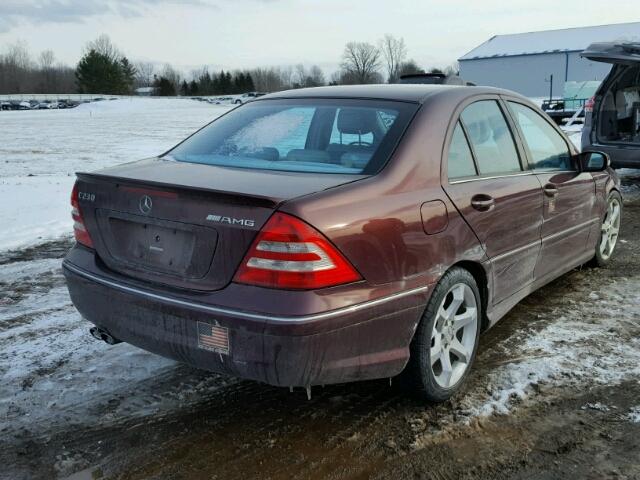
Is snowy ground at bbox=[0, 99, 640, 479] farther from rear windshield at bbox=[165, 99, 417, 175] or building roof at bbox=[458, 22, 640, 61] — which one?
building roof at bbox=[458, 22, 640, 61]

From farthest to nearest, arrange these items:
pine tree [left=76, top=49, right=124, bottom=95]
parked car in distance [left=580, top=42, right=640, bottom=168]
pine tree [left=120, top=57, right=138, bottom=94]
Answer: pine tree [left=120, top=57, right=138, bottom=94] → pine tree [left=76, top=49, right=124, bottom=95] → parked car in distance [left=580, top=42, right=640, bottom=168]

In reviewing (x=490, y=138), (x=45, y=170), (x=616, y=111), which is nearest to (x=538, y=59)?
(x=616, y=111)

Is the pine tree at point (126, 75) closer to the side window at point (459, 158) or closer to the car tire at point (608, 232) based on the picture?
the car tire at point (608, 232)

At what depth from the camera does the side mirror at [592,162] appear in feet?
14.3

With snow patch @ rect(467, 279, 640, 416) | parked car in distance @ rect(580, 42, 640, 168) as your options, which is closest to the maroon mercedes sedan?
snow patch @ rect(467, 279, 640, 416)

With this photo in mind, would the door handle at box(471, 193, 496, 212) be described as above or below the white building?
below

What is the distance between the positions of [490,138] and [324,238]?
1581 millimetres

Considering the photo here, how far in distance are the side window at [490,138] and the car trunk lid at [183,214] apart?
3.27 feet

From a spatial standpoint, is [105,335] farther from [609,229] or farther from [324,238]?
[609,229]

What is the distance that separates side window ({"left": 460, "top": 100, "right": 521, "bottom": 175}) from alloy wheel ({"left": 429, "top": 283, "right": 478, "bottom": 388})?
2.34 feet

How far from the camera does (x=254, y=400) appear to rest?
10.5ft

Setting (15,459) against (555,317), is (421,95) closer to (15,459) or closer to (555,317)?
(555,317)

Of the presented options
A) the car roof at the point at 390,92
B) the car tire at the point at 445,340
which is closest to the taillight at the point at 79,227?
the car roof at the point at 390,92

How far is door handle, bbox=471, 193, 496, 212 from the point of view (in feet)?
10.3
